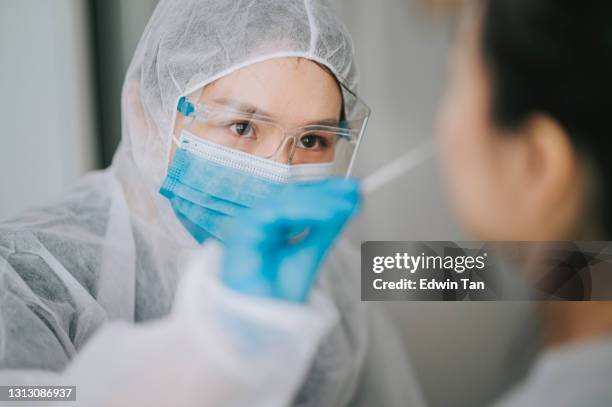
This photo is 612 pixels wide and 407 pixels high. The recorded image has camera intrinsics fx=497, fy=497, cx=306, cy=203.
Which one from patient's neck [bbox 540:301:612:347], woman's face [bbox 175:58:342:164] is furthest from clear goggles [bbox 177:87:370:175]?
patient's neck [bbox 540:301:612:347]

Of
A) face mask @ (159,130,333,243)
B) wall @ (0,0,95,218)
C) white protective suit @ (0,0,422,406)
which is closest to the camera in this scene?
white protective suit @ (0,0,422,406)

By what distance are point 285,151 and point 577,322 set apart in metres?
0.54

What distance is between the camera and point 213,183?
2.92ft

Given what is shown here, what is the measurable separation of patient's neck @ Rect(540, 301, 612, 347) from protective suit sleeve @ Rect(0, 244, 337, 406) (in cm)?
28

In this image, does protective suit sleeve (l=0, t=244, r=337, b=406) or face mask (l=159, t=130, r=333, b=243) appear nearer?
protective suit sleeve (l=0, t=244, r=337, b=406)

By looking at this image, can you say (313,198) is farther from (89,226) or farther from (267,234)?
(89,226)

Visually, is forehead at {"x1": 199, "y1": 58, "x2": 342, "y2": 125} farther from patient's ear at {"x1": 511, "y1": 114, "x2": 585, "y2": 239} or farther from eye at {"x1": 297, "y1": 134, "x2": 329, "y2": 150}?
patient's ear at {"x1": 511, "y1": 114, "x2": 585, "y2": 239}

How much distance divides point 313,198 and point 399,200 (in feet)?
3.07

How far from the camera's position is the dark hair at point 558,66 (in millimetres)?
508

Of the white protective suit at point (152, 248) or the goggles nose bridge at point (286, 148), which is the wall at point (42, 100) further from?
the goggles nose bridge at point (286, 148)

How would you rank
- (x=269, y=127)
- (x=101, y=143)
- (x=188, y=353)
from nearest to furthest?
(x=188, y=353)
(x=269, y=127)
(x=101, y=143)

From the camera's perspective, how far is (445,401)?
126 cm

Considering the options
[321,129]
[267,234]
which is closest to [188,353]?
[267,234]

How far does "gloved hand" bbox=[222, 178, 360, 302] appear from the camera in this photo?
1.67 feet
